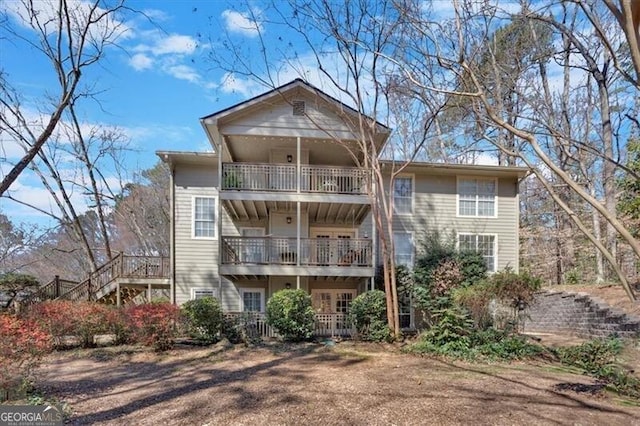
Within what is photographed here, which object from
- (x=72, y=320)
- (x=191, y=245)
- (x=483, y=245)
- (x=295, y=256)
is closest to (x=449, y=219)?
(x=483, y=245)

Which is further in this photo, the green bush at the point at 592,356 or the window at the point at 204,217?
the window at the point at 204,217

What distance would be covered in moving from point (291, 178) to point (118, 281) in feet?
25.5

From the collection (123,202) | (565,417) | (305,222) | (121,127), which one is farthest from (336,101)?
(123,202)

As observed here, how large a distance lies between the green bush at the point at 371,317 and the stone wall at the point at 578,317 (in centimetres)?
436

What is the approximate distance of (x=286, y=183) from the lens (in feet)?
47.2

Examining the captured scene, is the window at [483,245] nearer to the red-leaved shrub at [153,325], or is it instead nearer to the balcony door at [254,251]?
the balcony door at [254,251]

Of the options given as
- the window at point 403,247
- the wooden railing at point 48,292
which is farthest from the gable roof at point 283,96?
the wooden railing at point 48,292

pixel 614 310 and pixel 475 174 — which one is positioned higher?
pixel 475 174

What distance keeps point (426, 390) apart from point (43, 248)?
101 feet

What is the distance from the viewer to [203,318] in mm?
12305

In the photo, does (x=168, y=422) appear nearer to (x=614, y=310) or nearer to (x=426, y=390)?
(x=426, y=390)

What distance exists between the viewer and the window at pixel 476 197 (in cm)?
1691

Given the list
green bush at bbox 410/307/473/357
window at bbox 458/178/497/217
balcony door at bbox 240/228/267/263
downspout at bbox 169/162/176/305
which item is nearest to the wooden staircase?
downspout at bbox 169/162/176/305

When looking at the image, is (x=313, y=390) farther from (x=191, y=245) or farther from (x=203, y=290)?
(x=191, y=245)
